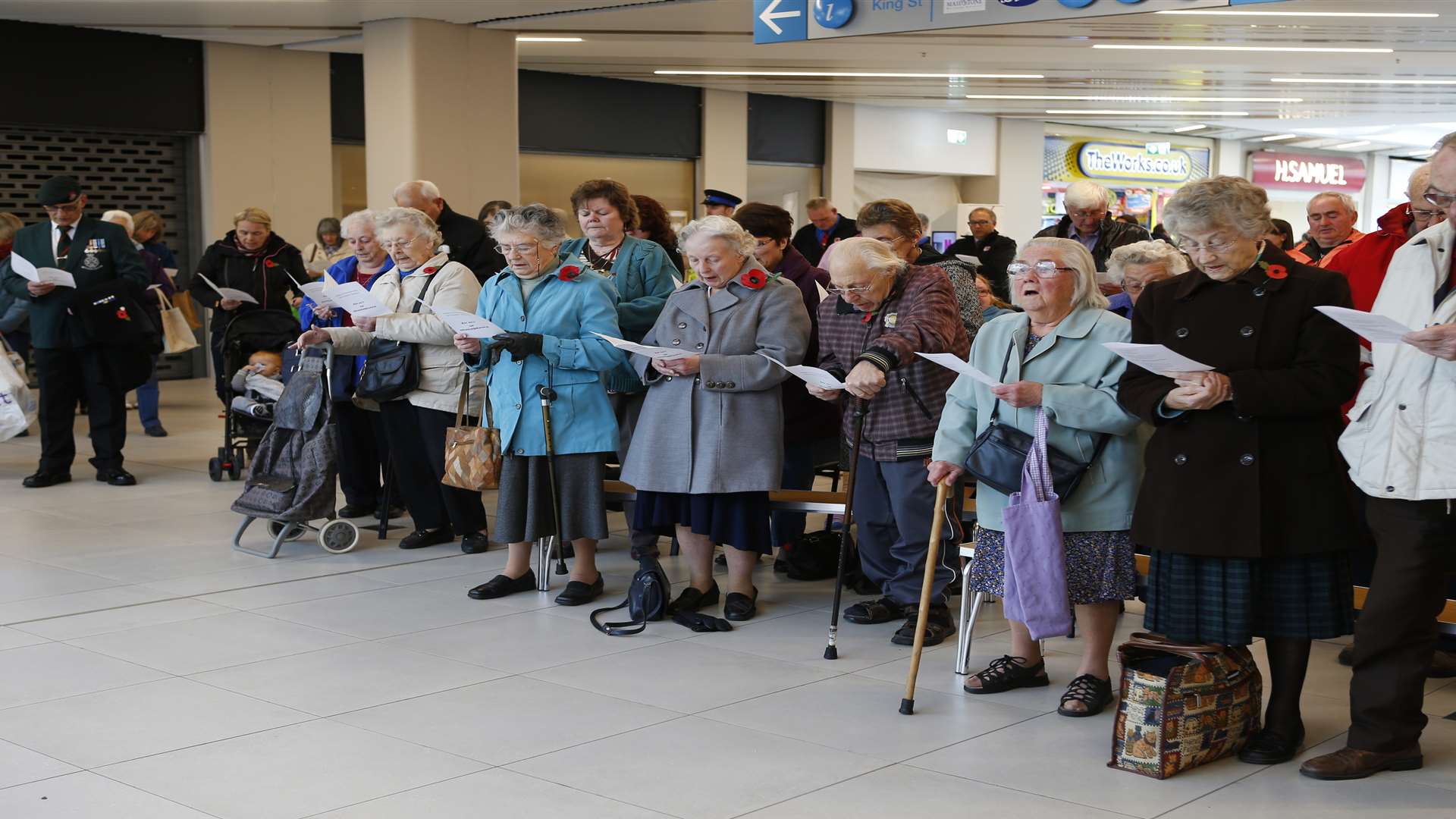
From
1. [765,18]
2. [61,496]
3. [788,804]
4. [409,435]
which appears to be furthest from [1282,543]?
[61,496]

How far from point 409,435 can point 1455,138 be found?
4.84 metres

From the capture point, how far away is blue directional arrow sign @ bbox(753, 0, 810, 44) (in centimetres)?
805

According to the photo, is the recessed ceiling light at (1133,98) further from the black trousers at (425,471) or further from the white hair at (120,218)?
the black trousers at (425,471)

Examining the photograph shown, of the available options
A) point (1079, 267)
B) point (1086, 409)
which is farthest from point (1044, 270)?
point (1086, 409)

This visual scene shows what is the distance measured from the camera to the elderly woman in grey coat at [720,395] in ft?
18.0

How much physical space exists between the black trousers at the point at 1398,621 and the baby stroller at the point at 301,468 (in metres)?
4.60

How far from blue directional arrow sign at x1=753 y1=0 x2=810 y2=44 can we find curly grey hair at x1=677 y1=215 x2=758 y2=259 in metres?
2.75

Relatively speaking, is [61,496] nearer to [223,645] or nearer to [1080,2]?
[223,645]

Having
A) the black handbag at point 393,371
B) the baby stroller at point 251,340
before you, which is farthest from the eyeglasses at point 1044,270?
the baby stroller at point 251,340

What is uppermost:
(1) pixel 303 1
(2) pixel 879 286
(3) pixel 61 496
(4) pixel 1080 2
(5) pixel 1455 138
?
(1) pixel 303 1

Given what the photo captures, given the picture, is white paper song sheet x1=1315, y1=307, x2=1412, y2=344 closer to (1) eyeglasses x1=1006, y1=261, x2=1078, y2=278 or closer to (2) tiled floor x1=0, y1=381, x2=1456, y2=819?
(1) eyeglasses x1=1006, y1=261, x2=1078, y2=278

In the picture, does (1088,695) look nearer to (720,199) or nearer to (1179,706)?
(1179,706)

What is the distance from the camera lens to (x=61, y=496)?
8.47 meters

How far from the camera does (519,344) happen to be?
5637 millimetres
